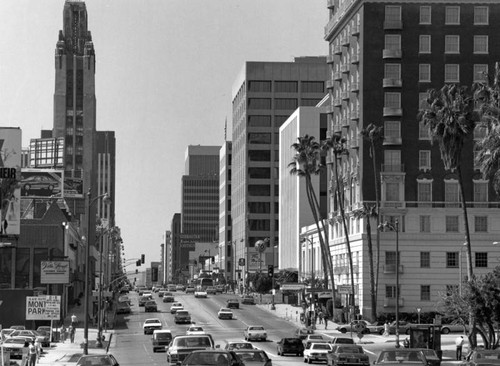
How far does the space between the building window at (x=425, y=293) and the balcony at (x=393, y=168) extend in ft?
39.0

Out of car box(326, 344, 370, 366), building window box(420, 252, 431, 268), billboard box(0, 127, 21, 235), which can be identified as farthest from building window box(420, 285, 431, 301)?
car box(326, 344, 370, 366)

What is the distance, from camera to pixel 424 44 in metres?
114

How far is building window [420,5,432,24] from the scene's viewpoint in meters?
113

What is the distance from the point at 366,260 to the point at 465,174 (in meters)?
13.3

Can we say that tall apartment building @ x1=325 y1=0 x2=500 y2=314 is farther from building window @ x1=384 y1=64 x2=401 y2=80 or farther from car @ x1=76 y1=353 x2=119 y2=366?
car @ x1=76 y1=353 x2=119 y2=366

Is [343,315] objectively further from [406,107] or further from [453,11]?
[453,11]

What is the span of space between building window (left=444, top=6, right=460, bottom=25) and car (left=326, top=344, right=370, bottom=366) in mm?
64036

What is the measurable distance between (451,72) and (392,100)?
21.9ft

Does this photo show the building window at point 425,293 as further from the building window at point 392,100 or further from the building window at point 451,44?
the building window at point 451,44

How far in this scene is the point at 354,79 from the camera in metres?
117

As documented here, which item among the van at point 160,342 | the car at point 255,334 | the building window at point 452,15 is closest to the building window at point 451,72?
the building window at point 452,15

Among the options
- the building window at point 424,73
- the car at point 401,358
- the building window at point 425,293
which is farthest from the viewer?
the building window at point 424,73

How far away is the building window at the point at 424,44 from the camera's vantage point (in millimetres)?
113438

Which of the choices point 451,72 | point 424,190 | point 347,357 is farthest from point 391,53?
point 347,357
